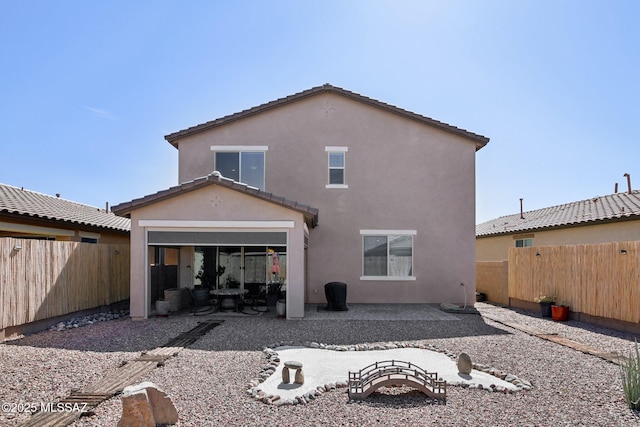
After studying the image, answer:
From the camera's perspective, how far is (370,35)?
11.9 meters

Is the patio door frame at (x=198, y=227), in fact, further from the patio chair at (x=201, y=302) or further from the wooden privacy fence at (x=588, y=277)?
the wooden privacy fence at (x=588, y=277)

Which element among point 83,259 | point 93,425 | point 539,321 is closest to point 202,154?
point 83,259

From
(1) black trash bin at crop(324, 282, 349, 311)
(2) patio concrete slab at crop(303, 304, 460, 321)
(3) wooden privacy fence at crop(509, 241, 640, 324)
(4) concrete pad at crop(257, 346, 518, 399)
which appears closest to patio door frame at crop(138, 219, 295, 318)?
(2) patio concrete slab at crop(303, 304, 460, 321)

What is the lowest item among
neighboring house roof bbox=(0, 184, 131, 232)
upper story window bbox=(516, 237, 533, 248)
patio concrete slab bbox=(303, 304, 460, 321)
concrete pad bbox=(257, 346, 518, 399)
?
patio concrete slab bbox=(303, 304, 460, 321)

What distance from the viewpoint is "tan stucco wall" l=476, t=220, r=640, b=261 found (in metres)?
13.9

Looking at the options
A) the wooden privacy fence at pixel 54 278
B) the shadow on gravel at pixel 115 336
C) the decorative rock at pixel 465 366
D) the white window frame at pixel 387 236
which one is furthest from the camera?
the white window frame at pixel 387 236

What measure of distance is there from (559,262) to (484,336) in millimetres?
5063

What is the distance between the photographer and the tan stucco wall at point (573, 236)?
13.9 m

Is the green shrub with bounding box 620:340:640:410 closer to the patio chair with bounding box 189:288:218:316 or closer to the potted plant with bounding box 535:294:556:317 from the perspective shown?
the potted plant with bounding box 535:294:556:317

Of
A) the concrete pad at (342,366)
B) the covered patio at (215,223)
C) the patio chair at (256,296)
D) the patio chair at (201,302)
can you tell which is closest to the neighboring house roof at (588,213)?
the concrete pad at (342,366)

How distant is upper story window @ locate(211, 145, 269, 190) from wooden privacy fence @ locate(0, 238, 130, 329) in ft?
15.4

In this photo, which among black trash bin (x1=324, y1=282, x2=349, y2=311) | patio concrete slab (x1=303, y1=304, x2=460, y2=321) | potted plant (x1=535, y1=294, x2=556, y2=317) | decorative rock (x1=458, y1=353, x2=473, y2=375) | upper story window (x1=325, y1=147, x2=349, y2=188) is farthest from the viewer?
upper story window (x1=325, y1=147, x2=349, y2=188)

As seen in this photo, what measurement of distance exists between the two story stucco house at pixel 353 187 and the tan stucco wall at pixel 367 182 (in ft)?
0.13

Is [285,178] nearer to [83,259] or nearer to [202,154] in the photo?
[202,154]
